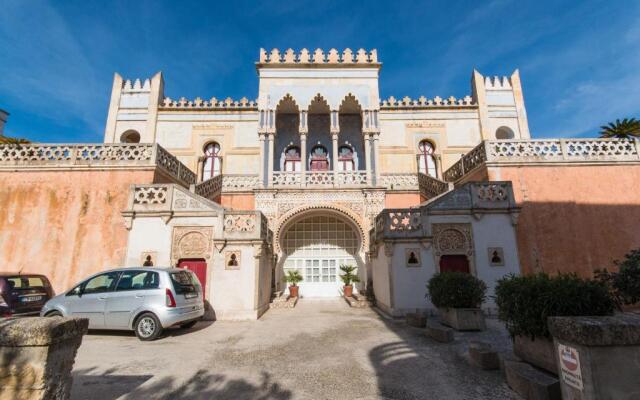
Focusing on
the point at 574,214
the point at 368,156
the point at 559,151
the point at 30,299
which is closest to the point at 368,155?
the point at 368,156

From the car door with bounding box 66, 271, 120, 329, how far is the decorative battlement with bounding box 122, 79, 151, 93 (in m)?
17.3

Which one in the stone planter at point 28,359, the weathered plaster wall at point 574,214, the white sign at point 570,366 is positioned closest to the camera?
the stone planter at point 28,359

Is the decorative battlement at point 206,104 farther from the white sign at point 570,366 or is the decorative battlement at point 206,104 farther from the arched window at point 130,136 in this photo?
the white sign at point 570,366

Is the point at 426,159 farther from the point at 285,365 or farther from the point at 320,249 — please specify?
the point at 285,365

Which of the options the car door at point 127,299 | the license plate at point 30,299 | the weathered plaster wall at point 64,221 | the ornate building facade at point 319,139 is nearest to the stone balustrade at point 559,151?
the ornate building facade at point 319,139

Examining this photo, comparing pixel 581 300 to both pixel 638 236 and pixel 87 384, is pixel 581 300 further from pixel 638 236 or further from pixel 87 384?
pixel 638 236

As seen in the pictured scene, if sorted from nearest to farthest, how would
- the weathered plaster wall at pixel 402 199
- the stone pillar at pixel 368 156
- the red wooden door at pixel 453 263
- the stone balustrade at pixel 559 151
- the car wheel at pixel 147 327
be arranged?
the car wheel at pixel 147 327 < the red wooden door at pixel 453 263 < the stone balustrade at pixel 559 151 < the stone pillar at pixel 368 156 < the weathered plaster wall at pixel 402 199

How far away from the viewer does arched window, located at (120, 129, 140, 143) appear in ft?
66.7

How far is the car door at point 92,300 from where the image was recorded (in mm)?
7598

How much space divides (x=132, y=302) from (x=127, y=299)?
0.51 feet

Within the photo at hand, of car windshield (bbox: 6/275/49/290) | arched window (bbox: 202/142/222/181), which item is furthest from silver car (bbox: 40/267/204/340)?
arched window (bbox: 202/142/222/181)

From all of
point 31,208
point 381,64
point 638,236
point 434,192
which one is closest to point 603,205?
point 638,236

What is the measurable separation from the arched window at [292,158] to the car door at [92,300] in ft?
43.1

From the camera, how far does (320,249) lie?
16.3m
